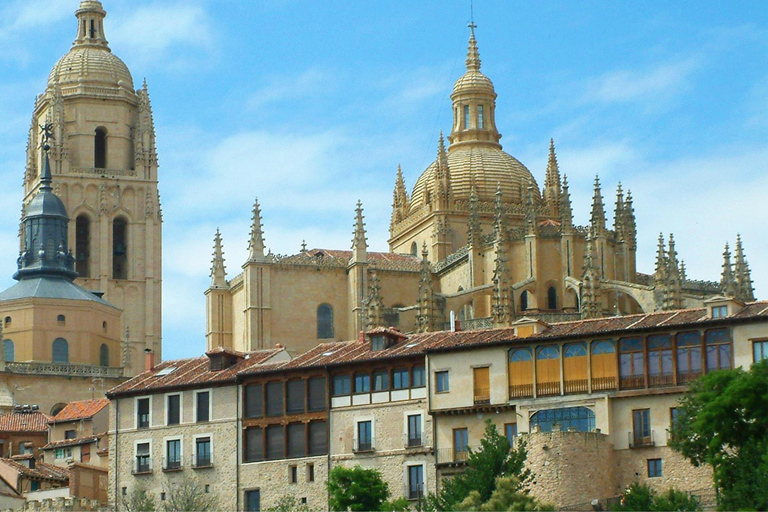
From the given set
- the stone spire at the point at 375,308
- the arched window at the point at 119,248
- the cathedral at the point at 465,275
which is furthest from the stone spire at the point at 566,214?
the arched window at the point at 119,248

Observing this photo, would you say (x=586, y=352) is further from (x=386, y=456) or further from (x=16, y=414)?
(x=16, y=414)

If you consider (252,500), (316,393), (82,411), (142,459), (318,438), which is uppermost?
(82,411)

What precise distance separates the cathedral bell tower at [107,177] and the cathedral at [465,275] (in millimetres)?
24635

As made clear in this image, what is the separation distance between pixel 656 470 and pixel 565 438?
2977 millimetres

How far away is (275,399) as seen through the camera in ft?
224

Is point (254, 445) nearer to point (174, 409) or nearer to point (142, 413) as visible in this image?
point (174, 409)

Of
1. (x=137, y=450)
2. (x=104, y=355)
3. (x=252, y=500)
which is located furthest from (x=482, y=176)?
(x=252, y=500)

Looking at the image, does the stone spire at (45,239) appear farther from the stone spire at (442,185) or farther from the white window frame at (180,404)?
the white window frame at (180,404)

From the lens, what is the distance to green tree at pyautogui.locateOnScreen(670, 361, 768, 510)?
55719 millimetres

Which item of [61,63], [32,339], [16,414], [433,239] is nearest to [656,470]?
[16,414]

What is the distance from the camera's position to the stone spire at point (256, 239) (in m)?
96.0

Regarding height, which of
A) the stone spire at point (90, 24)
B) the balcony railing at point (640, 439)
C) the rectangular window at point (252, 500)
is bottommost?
the rectangular window at point (252, 500)

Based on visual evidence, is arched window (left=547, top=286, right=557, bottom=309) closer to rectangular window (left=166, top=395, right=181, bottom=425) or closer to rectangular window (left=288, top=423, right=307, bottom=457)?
rectangular window (left=166, top=395, right=181, bottom=425)

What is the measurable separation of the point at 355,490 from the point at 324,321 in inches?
1412
